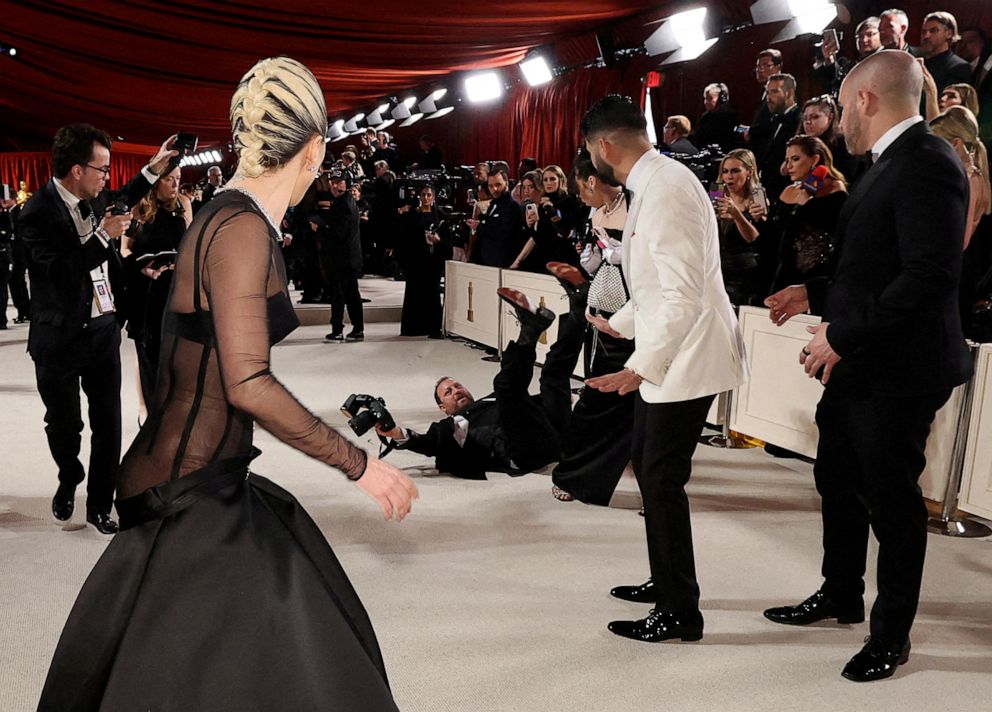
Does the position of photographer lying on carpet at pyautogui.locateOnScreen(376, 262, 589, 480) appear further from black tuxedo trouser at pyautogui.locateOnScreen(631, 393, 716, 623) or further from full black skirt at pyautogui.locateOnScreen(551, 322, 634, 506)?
black tuxedo trouser at pyautogui.locateOnScreen(631, 393, 716, 623)

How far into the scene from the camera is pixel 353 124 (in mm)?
16516

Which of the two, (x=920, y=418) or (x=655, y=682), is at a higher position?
(x=920, y=418)

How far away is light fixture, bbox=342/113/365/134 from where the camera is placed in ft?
52.7

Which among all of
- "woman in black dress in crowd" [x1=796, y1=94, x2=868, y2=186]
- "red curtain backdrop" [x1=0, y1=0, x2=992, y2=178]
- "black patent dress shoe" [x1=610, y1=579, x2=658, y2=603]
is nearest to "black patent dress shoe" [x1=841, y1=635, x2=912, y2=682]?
"black patent dress shoe" [x1=610, y1=579, x2=658, y2=603]

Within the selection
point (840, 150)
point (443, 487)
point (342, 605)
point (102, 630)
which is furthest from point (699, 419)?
point (840, 150)

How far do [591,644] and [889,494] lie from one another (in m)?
0.88

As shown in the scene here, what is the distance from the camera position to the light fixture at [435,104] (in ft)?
42.9

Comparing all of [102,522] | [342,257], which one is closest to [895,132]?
[102,522]

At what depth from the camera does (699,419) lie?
2.43m

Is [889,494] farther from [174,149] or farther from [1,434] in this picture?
[1,434]

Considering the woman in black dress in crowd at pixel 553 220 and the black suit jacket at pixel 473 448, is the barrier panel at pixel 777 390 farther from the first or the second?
the woman in black dress in crowd at pixel 553 220

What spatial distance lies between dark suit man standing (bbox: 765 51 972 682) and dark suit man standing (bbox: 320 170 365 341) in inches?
251

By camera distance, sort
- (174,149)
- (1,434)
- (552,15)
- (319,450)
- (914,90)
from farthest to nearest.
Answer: (552,15) < (1,434) < (174,149) < (914,90) < (319,450)

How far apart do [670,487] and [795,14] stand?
5.41m
